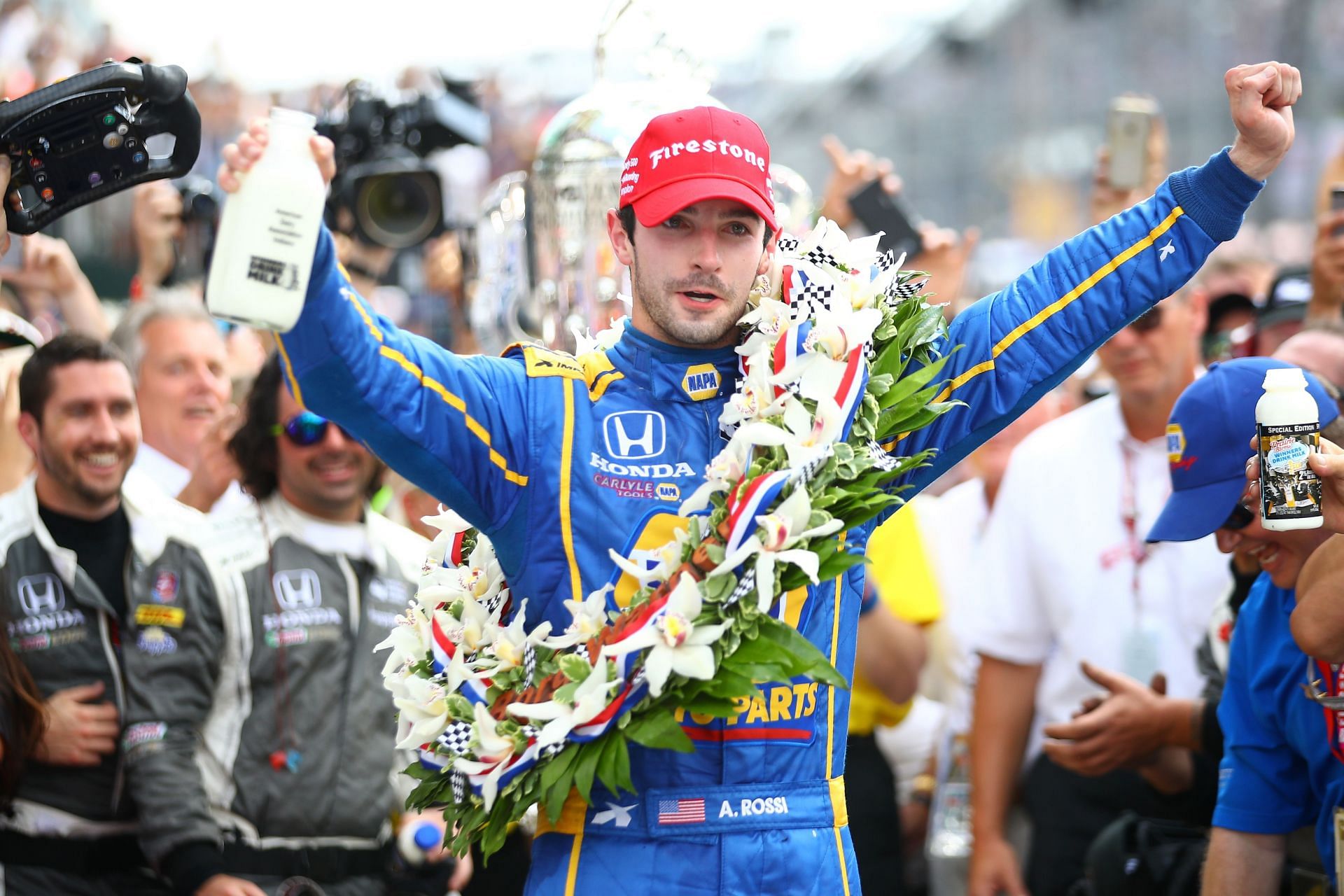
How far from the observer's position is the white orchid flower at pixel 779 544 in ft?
Answer: 9.87

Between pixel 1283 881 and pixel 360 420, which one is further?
pixel 1283 881

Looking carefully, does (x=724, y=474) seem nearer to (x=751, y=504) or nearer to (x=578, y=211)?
(x=751, y=504)

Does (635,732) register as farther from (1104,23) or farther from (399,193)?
(1104,23)

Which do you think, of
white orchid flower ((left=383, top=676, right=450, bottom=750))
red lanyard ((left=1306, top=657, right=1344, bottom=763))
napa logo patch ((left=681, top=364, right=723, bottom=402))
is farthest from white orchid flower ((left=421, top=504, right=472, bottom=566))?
red lanyard ((left=1306, top=657, right=1344, bottom=763))

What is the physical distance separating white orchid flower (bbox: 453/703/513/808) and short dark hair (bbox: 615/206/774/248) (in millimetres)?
1028

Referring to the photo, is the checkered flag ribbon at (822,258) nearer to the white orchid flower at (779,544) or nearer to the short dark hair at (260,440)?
the white orchid flower at (779,544)

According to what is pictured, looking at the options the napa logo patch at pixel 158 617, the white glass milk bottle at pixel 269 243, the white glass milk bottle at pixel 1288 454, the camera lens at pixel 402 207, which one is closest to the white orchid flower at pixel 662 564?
the white glass milk bottle at pixel 269 243

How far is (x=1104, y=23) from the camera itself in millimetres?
27188

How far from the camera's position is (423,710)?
3369 millimetres

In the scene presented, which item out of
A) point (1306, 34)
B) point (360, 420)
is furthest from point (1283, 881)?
point (1306, 34)

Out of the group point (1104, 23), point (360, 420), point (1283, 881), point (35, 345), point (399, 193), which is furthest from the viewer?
point (1104, 23)

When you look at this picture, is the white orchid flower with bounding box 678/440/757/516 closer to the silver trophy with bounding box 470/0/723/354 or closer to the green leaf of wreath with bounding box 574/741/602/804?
the green leaf of wreath with bounding box 574/741/602/804

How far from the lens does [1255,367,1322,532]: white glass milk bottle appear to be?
3.12m

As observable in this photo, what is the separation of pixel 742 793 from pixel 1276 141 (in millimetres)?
1694
